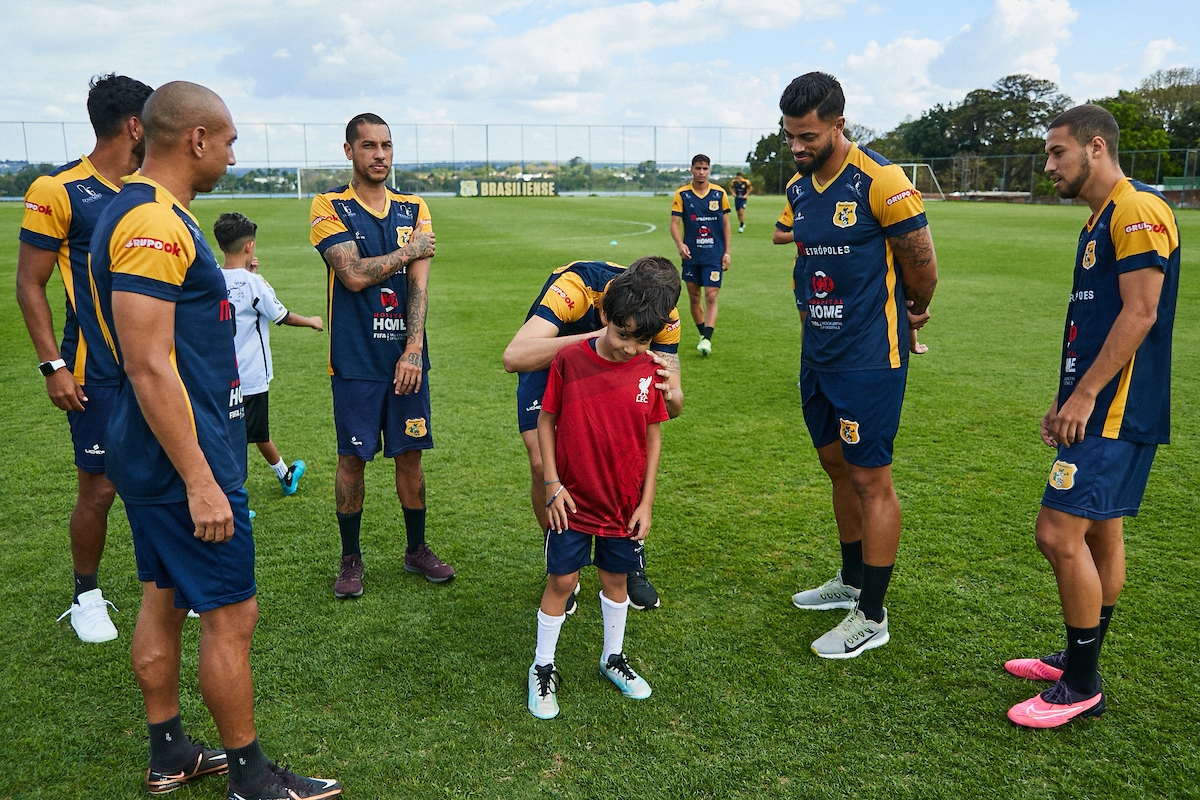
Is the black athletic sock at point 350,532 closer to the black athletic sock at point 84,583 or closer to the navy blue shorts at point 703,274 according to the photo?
the black athletic sock at point 84,583

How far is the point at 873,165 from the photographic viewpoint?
148 inches

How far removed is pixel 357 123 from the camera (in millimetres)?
4492

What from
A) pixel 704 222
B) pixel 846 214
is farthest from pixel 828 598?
pixel 704 222

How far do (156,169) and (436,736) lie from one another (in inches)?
92.6

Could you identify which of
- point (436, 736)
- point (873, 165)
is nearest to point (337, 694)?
point (436, 736)

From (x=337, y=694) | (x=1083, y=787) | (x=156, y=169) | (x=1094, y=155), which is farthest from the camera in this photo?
(x=337, y=694)

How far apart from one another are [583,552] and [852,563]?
1704 mm

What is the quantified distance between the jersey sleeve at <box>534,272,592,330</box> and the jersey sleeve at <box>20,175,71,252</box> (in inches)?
91.6

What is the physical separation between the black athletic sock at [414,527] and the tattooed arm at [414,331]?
2.37 feet

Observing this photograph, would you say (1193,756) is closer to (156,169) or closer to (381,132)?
(156,169)

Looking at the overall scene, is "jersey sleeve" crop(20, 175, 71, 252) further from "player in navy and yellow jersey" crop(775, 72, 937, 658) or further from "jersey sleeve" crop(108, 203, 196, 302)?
"player in navy and yellow jersey" crop(775, 72, 937, 658)

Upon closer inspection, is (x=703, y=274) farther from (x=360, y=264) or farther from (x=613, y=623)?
(x=613, y=623)

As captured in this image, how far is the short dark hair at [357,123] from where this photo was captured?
14.7 feet

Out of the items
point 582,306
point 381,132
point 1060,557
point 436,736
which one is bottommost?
point 436,736
